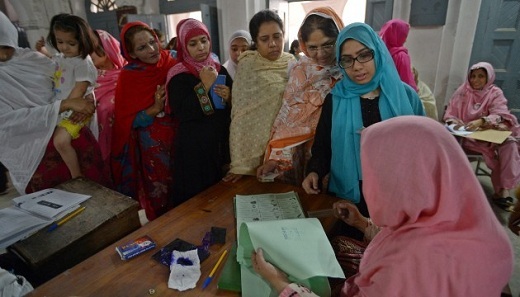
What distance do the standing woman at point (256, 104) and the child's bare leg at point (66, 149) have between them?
1.17m

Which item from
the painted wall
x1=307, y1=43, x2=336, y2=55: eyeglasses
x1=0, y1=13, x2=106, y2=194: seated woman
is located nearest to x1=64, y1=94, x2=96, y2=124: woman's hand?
x1=0, y1=13, x2=106, y2=194: seated woman

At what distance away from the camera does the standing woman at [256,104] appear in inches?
61.1

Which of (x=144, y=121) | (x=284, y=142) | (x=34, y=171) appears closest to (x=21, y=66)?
(x=34, y=171)

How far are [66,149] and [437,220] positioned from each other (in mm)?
2114

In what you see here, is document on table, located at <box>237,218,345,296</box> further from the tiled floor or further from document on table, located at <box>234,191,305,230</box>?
the tiled floor

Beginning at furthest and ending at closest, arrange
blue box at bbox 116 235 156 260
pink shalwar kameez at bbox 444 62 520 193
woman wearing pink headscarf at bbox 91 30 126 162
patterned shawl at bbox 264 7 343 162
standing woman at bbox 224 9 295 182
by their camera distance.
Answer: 1. pink shalwar kameez at bbox 444 62 520 193
2. woman wearing pink headscarf at bbox 91 30 126 162
3. standing woman at bbox 224 9 295 182
4. patterned shawl at bbox 264 7 343 162
5. blue box at bbox 116 235 156 260

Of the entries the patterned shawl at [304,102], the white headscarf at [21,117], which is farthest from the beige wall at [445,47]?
the white headscarf at [21,117]

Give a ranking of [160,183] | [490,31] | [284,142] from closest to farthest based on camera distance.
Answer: [284,142] → [160,183] → [490,31]

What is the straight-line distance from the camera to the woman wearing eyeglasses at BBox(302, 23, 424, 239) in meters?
1.22

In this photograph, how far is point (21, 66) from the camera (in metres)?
1.95

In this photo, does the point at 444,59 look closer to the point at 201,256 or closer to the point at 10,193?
the point at 201,256

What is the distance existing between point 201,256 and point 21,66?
6.27ft

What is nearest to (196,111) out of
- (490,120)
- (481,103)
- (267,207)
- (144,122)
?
(144,122)

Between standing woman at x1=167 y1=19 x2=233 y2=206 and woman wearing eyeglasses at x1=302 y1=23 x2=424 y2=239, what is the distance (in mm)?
614
